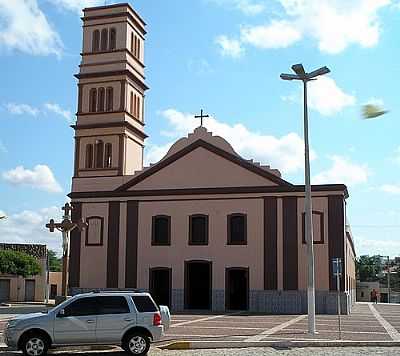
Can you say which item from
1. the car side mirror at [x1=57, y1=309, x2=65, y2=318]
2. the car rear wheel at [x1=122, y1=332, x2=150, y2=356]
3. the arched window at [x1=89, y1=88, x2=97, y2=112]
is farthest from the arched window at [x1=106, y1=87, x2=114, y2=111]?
the car rear wheel at [x1=122, y1=332, x2=150, y2=356]

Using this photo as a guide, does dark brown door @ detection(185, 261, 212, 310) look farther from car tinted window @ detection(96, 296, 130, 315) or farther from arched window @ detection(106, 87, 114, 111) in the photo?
car tinted window @ detection(96, 296, 130, 315)

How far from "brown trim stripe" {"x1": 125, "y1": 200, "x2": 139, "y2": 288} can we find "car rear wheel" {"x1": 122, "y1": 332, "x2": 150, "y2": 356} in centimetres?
2426

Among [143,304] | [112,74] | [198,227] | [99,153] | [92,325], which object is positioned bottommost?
[92,325]

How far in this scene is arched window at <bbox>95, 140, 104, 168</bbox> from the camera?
45531 millimetres

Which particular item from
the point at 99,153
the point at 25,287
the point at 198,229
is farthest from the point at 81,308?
the point at 25,287

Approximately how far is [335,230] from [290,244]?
8.81ft

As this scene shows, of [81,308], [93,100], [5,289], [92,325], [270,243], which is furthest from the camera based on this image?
[5,289]

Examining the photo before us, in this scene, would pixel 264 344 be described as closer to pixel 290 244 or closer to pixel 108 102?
pixel 290 244

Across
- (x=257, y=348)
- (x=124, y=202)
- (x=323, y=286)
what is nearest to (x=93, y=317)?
(x=257, y=348)

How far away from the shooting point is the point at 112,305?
17.1m

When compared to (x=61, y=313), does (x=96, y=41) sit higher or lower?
higher

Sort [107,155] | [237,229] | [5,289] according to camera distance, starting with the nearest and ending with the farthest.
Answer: [237,229], [107,155], [5,289]

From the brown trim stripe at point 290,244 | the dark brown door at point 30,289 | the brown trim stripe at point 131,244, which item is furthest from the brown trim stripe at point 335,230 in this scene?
the dark brown door at point 30,289

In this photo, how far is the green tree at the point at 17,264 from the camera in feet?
215
